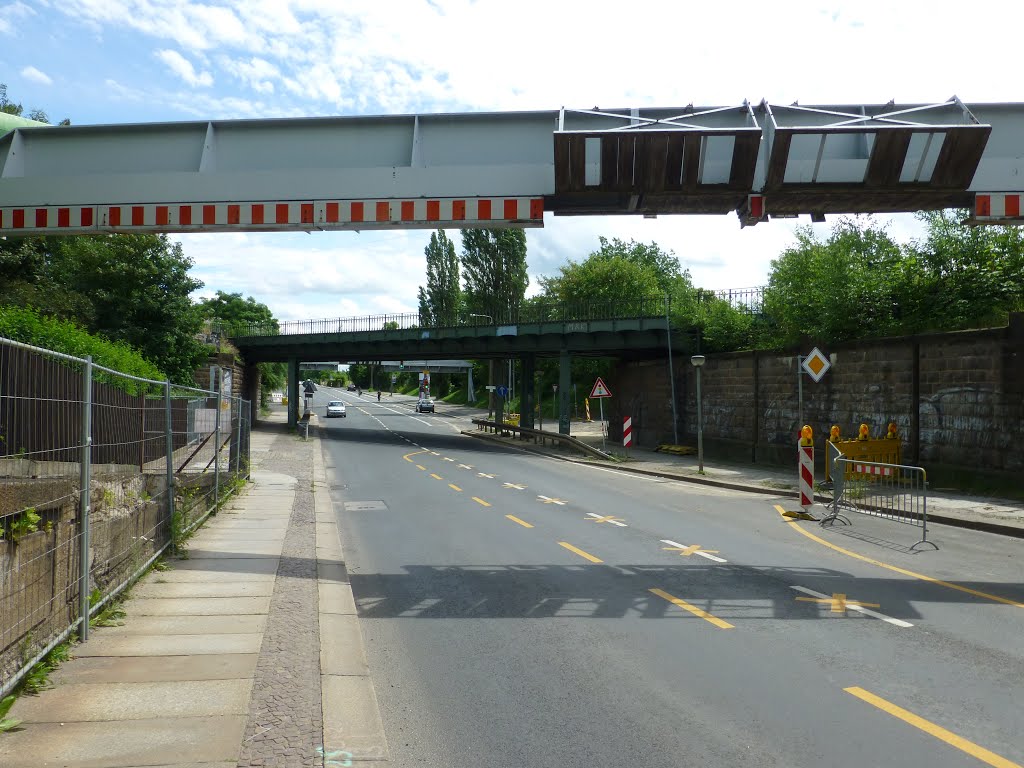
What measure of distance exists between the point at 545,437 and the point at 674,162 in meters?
29.9

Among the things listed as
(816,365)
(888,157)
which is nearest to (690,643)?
(888,157)

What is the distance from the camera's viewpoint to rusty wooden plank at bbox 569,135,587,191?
9.75 meters

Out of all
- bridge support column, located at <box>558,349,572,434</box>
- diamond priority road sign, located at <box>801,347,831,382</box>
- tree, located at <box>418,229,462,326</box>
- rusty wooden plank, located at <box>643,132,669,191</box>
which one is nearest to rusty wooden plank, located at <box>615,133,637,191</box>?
rusty wooden plank, located at <box>643,132,669,191</box>

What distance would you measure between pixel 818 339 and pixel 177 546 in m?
20.8

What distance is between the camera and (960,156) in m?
9.68

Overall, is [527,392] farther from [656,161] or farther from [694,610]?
[694,610]

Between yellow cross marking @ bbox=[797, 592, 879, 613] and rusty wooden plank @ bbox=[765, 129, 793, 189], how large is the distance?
15.9ft

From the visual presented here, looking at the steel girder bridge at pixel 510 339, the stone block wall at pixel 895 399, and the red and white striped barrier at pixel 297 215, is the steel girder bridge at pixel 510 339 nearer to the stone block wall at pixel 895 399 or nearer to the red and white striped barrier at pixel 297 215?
the stone block wall at pixel 895 399

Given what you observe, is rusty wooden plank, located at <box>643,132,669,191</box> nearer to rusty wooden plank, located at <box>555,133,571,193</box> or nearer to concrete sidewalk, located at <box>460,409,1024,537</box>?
rusty wooden plank, located at <box>555,133,571,193</box>

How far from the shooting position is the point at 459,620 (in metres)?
7.26

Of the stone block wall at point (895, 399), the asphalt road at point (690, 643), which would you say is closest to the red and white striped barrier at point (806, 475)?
the asphalt road at point (690, 643)

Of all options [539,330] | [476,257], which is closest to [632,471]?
[539,330]

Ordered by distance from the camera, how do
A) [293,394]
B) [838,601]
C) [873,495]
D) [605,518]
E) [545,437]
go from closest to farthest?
[838,601]
[605,518]
[873,495]
[545,437]
[293,394]

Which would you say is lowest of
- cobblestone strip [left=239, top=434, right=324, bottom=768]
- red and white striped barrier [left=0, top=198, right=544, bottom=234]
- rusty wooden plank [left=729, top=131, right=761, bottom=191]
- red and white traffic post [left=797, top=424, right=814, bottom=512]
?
cobblestone strip [left=239, top=434, right=324, bottom=768]
